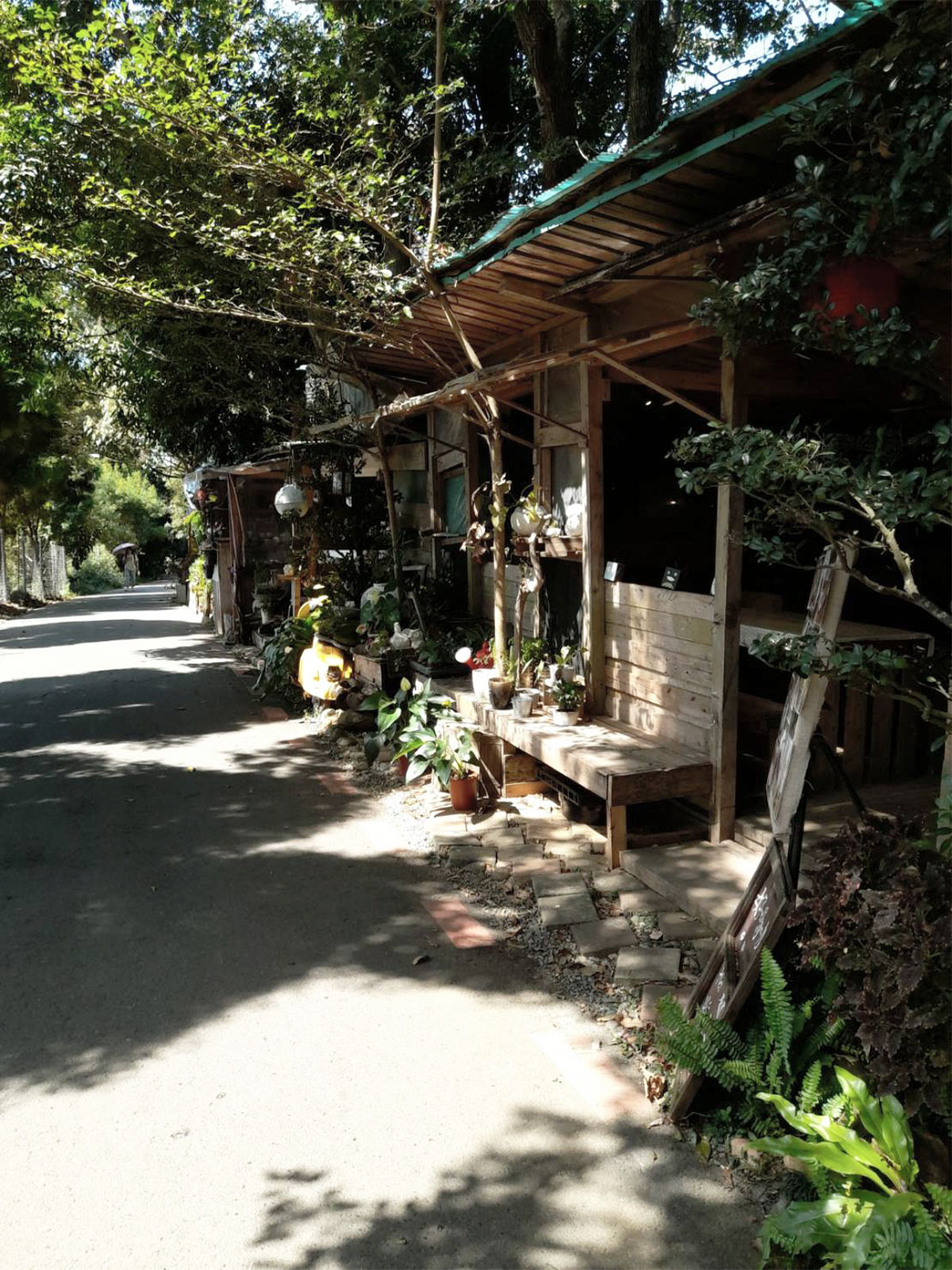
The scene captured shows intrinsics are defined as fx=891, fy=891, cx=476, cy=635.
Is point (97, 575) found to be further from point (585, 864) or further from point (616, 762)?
point (616, 762)

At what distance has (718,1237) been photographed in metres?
2.58

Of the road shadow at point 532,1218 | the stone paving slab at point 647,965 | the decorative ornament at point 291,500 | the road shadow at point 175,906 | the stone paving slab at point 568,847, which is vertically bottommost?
the road shadow at point 532,1218

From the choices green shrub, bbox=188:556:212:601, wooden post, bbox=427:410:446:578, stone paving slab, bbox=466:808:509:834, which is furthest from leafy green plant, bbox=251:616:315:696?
green shrub, bbox=188:556:212:601

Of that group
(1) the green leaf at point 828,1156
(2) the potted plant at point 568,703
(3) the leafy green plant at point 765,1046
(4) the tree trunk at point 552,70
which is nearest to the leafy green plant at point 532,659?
(2) the potted plant at point 568,703

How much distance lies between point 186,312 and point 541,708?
6.20 meters

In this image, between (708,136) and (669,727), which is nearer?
(708,136)

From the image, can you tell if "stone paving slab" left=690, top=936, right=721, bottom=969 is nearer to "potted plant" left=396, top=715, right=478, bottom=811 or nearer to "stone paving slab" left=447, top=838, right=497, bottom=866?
"stone paving slab" left=447, top=838, right=497, bottom=866

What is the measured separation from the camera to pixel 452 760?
615 centimetres

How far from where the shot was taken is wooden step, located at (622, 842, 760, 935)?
428cm

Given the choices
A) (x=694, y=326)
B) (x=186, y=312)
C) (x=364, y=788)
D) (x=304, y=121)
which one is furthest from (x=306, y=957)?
(x=304, y=121)

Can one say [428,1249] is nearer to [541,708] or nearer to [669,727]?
[669,727]

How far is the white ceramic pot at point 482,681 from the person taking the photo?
6.65 m

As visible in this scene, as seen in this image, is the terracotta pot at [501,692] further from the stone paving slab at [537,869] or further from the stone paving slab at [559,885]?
the stone paving slab at [559,885]

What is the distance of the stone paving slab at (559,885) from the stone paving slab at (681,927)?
0.54 meters
